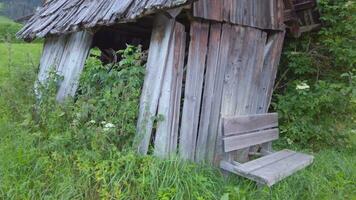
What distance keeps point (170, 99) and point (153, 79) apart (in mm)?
314

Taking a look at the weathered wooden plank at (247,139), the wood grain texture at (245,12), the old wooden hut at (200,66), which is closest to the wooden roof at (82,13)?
the old wooden hut at (200,66)

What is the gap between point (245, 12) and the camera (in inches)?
190

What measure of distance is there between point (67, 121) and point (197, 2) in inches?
81.5

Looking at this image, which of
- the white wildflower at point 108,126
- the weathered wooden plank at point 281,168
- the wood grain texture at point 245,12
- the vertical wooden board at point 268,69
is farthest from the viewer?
the vertical wooden board at point 268,69

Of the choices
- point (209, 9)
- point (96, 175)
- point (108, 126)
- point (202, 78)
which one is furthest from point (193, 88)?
point (96, 175)

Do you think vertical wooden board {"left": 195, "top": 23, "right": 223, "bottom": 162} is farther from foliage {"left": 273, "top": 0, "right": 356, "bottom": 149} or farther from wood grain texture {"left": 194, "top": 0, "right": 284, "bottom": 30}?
foliage {"left": 273, "top": 0, "right": 356, "bottom": 149}

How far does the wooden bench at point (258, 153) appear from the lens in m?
4.11

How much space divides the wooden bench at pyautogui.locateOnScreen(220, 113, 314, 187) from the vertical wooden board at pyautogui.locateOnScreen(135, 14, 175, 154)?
3.22 ft

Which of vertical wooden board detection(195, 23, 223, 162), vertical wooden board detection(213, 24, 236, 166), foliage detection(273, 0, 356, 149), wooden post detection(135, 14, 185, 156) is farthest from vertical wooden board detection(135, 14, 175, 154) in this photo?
foliage detection(273, 0, 356, 149)

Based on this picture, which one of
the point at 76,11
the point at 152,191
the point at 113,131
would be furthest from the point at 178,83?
the point at 76,11

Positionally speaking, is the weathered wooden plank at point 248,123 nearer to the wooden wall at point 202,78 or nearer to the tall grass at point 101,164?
the wooden wall at point 202,78

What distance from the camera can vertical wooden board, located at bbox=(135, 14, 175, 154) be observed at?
13.0 feet

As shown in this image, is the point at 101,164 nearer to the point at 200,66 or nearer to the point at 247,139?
the point at 200,66

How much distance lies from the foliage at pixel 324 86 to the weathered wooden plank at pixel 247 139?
0.86 m
